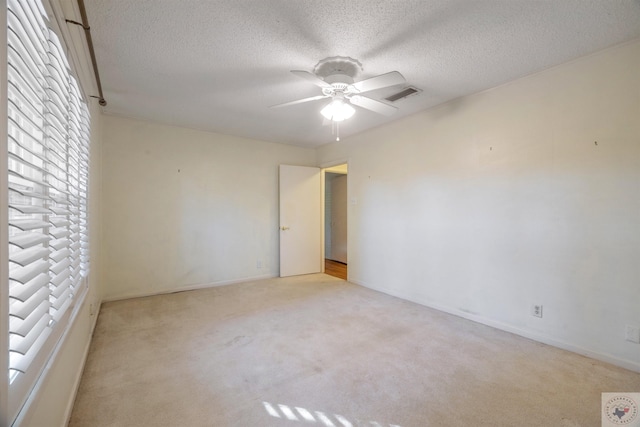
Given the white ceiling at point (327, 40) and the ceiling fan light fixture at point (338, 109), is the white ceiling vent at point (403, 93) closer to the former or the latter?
the white ceiling at point (327, 40)

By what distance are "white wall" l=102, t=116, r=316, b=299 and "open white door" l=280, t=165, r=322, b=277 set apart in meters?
0.16

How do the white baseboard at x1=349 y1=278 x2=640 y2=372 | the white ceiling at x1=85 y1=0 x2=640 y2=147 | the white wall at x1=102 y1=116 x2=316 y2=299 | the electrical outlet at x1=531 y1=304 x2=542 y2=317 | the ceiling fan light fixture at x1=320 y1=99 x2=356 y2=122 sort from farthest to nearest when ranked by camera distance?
the white wall at x1=102 y1=116 x2=316 y2=299 → the electrical outlet at x1=531 y1=304 x2=542 y2=317 → the ceiling fan light fixture at x1=320 y1=99 x2=356 y2=122 → the white baseboard at x1=349 y1=278 x2=640 y2=372 → the white ceiling at x1=85 y1=0 x2=640 y2=147

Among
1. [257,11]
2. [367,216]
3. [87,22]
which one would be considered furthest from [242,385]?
[367,216]

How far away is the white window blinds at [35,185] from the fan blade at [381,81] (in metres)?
1.80

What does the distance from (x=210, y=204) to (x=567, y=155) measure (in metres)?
4.29

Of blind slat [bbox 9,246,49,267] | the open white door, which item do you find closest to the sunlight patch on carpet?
blind slat [bbox 9,246,49,267]

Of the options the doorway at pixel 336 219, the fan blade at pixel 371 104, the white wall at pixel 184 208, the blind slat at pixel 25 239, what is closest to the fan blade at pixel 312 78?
the fan blade at pixel 371 104

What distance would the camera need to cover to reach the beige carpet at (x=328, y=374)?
1.66 meters

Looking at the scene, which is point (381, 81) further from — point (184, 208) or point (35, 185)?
point (184, 208)

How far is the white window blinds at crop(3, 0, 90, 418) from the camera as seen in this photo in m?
0.90

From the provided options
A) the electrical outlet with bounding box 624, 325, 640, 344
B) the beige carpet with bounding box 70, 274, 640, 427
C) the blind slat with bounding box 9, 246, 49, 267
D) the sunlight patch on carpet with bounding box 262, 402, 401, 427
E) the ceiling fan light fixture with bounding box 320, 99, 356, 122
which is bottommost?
the sunlight patch on carpet with bounding box 262, 402, 401, 427

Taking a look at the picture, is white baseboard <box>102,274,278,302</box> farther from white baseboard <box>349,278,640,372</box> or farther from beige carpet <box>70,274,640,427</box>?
white baseboard <box>349,278,640,372</box>

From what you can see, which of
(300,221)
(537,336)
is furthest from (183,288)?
(537,336)

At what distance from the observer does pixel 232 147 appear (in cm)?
459
